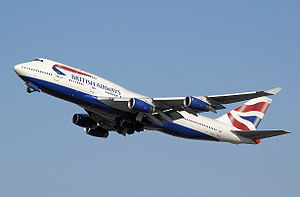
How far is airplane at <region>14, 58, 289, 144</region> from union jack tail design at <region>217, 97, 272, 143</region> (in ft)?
7.59

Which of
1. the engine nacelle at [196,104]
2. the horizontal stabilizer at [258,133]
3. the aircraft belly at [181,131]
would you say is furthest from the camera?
the aircraft belly at [181,131]

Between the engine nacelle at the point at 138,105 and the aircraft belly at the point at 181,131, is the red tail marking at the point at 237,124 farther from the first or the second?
the engine nacelle at the point at 138,105

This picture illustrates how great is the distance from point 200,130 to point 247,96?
976 cm

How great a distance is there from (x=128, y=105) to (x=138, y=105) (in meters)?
0.92

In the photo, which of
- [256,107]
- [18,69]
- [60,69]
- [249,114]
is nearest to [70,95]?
[60,69]

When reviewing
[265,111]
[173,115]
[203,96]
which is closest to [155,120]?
[173,115]

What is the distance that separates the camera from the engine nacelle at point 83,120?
49.0m

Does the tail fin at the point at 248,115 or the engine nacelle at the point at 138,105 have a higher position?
the tail fin at the point at 248,115

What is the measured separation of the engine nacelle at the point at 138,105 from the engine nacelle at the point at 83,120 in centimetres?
831

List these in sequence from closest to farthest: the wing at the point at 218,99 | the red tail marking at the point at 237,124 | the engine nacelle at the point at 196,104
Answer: the wing at the point at 218,99
the engine nacelle at the point at 196,104
the red tail marking at the point at 237,124

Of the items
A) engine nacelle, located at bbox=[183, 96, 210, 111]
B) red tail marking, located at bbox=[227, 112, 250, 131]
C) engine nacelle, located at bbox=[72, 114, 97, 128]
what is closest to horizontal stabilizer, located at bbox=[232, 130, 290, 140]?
red tail marking, located at bbox=[227, 112, 250, 131]

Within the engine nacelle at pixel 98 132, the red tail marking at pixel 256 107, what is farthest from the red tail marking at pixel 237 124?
the engine nacelle at pixel 98 132

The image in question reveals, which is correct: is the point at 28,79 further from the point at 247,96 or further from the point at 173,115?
the point at 247,96

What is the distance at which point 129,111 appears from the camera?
1729 inches
